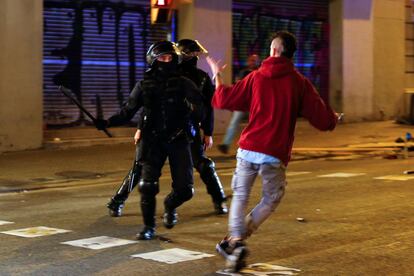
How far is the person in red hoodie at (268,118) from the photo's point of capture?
548 centimetres

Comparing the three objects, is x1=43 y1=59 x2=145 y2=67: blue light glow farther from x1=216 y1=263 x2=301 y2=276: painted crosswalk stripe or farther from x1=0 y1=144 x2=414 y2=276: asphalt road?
x1=216 y1=263 x2=301 y2=276: painted crosswalk stripe

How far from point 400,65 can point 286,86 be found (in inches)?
700

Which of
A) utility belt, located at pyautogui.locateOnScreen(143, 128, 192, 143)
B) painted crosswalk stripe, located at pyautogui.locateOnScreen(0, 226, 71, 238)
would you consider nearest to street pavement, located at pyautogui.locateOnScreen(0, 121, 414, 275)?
painted crosswalk stripe, located at pyautogui.locateOnScreen(0, 226, 71, 238)

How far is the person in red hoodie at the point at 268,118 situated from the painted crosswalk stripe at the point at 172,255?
21.2 inches

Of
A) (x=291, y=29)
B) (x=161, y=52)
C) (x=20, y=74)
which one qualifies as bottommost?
(x=20, y=74)

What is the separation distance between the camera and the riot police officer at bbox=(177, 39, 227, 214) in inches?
307

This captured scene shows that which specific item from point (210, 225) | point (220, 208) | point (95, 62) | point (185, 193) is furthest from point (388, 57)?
point (185, 193)

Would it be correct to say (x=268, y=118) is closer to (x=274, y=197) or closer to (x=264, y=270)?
(x=274, y=197)

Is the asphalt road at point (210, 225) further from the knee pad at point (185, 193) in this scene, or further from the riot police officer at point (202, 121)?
the knee pad at point (185, 193)

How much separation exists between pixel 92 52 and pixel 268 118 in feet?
38.5

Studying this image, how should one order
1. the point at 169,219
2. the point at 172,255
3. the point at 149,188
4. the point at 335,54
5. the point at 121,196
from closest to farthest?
1. the point at 172,255
2. the point at 149,188
3. the point at 169,219
4. the point at 121,196
5. the point at 335,54

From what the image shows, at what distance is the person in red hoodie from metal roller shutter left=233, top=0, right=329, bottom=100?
13.2m

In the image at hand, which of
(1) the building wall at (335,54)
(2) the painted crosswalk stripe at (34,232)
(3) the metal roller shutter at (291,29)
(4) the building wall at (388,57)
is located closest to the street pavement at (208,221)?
(2) the painted crosswalk stripe at (34,232)

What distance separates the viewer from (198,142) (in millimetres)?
8148
